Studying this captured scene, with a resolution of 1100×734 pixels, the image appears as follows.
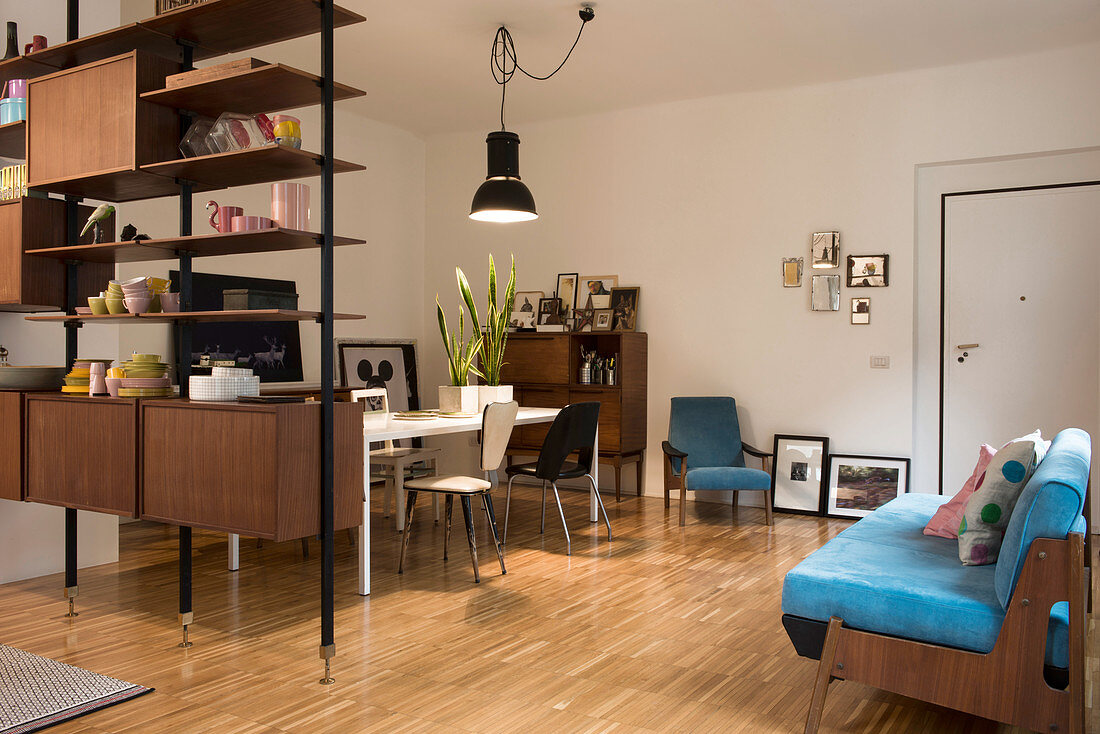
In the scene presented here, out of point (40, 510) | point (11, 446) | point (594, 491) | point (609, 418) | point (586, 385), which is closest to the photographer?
point (11, 446)

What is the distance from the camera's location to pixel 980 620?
7.71 ft

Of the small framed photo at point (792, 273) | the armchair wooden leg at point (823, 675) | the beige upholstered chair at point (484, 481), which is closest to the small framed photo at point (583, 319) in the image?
the small framed photo at point (792, 273)

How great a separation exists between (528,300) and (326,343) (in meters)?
4.71

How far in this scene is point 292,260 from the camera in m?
6.82

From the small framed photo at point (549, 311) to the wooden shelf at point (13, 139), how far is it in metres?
4.15

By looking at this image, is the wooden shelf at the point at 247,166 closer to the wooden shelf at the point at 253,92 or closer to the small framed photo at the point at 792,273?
the wooden shelf at the point at 253,92

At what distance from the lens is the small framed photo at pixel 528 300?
24.8ft

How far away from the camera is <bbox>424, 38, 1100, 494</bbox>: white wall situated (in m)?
5.84

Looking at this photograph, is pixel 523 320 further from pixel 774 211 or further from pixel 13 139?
pixel 13 139

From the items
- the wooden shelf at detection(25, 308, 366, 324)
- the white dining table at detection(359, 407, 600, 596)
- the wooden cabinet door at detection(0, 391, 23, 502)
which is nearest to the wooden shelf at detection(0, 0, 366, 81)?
the wooden shelf at detection(25, 308, 366, 324)

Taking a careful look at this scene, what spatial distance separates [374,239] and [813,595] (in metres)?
5.87

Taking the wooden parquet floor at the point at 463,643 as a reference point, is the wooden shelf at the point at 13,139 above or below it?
above

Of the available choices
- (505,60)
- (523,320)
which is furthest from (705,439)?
(505,60)

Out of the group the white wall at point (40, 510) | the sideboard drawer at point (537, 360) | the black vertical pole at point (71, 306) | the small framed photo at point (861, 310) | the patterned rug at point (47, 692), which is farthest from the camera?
the sideboard drawer at point (537, 360)
